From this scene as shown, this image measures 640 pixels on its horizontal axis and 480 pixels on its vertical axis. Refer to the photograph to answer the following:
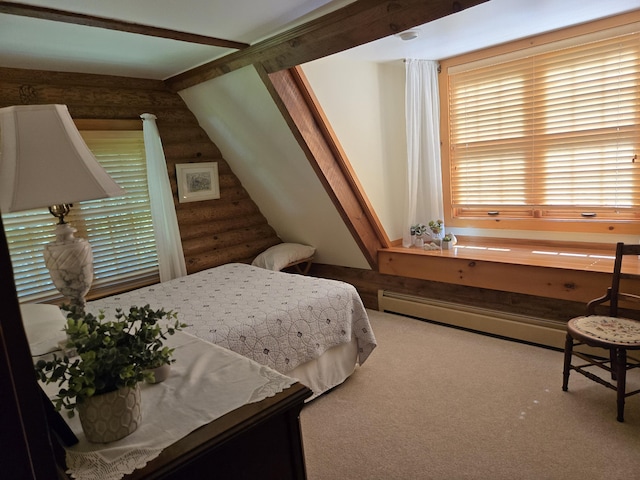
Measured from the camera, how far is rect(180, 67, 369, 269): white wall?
3189 mm

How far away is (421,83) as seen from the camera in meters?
3.68

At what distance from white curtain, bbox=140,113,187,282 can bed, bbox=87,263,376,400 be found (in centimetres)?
61

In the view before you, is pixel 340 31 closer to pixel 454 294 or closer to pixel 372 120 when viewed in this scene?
pixel 372 120

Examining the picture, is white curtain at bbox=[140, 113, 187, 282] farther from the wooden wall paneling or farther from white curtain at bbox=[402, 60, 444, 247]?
white curtain at bbox=[402, 60, 444, 247]

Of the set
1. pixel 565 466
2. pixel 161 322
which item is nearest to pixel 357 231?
pixel 161 322

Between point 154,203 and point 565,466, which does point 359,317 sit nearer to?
point 565,466

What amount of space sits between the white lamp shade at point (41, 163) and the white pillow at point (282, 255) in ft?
9.33

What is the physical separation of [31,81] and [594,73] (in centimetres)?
397

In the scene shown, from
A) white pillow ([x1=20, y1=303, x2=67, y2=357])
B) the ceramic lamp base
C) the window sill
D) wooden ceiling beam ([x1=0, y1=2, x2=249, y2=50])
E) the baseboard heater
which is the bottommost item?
the baseboard heater

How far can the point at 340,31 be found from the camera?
2270 millimetres

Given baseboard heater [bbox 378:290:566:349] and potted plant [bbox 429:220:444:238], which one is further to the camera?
potted plant [bbox 429:220:444:238]

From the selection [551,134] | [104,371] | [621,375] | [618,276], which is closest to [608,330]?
[621,375]

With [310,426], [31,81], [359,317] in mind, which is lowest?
[310,426]

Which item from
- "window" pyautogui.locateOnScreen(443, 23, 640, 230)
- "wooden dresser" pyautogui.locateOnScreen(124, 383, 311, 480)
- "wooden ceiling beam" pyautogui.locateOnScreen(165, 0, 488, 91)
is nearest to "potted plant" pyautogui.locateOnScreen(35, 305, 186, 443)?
"wooden dresser" pyautogui.locateOnScreen(124, 383, 311, 480)
